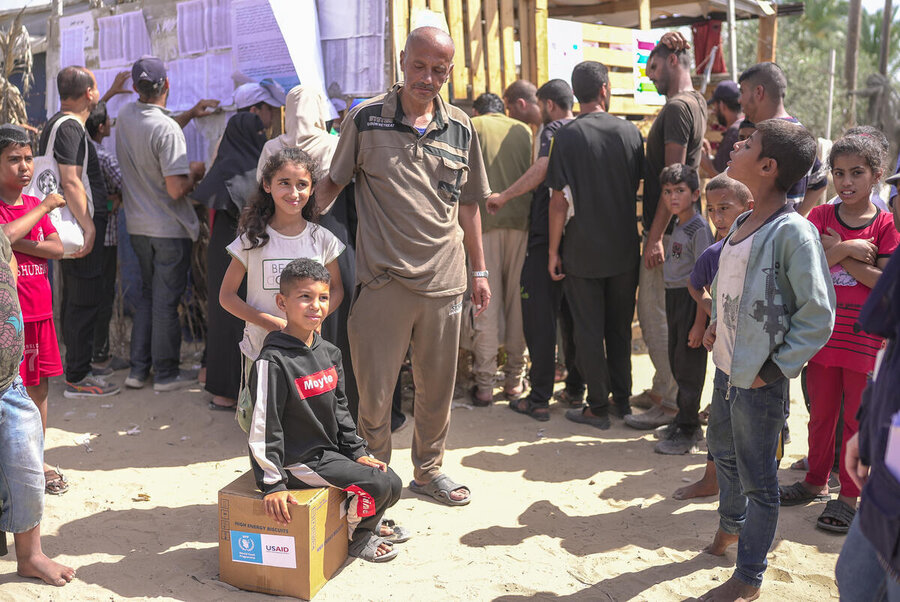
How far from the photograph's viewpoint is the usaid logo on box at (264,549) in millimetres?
3199

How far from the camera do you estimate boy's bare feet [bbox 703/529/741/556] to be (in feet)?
11.7

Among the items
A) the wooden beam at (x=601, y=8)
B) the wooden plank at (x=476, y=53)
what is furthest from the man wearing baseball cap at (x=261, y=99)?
the wooden beam at (x=601, y=8)

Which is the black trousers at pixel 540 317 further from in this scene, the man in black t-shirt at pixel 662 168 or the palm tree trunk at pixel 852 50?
the palm tree trunk at pixel 852 50

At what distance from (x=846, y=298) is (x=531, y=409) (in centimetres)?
240

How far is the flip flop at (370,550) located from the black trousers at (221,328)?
2177 millimetres

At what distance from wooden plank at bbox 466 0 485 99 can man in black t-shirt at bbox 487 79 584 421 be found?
2.68ft

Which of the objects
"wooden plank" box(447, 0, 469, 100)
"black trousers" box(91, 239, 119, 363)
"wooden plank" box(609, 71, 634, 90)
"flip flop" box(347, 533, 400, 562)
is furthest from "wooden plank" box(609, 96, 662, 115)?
"flip flop" box(347, 533, 400, 562)

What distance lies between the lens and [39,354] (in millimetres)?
4020

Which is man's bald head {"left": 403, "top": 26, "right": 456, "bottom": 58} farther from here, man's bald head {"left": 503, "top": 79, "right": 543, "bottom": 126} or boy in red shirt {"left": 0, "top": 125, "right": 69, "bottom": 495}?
man's bald head {"left": 503, "top": 79, "right": 543, "bottom": 126}

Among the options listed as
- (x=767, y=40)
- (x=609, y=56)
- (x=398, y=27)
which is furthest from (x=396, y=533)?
(x=767, y=40)

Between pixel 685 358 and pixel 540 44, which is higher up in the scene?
pixel 540 44

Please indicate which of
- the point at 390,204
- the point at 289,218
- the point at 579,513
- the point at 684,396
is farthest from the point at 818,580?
the point at 289,218

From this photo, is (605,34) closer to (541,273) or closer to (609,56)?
(609,56)

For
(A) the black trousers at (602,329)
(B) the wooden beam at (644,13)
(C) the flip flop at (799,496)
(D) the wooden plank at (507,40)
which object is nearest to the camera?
(C) the flip flop at (799,496)
